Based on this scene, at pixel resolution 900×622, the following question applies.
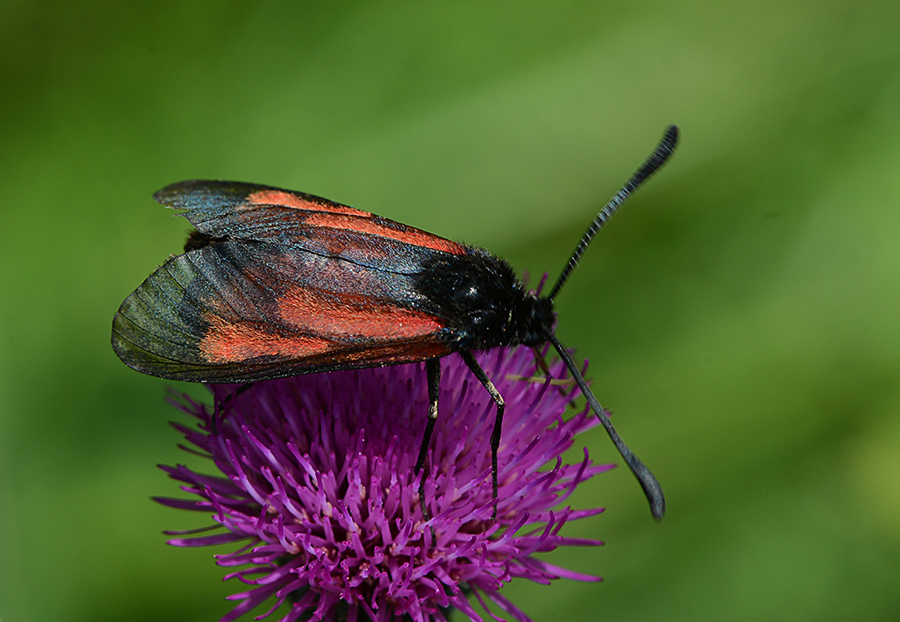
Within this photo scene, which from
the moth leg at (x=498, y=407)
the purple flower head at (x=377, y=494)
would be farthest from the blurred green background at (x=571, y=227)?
the moth leg at (x=498, y=407)

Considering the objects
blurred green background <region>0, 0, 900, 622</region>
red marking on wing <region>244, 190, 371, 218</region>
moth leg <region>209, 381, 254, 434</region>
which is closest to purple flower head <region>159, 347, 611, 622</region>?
moth leg <region>209, 381, 254, 434</region>

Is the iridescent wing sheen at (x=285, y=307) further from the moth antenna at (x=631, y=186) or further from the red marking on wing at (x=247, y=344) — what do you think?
the moth antenna at (x=631, y=186)

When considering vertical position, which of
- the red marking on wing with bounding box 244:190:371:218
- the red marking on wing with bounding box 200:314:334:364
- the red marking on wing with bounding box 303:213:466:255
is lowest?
the red marking on wing with bounding box 200:314:334:364

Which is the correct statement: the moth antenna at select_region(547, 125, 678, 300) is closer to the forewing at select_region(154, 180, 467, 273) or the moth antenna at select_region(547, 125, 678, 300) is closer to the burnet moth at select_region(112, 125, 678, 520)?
the burnet moth at select_region(112, 125, 678, 520)

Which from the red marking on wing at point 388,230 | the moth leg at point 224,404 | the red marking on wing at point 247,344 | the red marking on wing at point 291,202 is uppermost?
the red marking on wing at point 388,230

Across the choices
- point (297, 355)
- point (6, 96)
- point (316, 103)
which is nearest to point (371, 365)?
point (297, 355)

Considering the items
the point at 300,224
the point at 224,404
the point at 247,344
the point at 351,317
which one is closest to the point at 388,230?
the point at 300,224

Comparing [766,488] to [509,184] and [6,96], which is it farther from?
[6,96]
